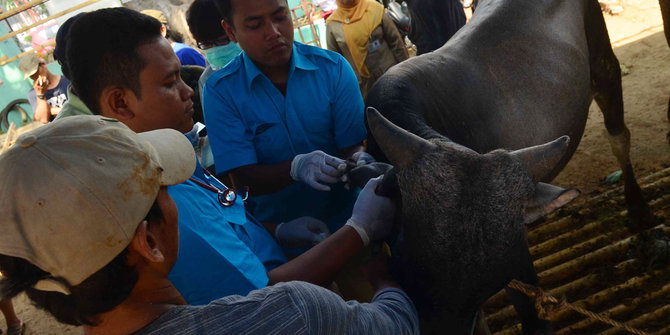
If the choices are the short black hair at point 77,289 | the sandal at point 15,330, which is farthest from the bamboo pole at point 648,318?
the sandal at point 15,330

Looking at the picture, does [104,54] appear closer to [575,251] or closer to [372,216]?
[372,216]

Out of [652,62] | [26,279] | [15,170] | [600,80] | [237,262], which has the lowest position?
[652,62]

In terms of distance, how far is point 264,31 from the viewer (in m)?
2.55

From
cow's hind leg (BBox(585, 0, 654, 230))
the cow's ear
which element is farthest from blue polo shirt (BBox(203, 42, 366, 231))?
cow's hind leg (BBox(585, 0, 654, 230))

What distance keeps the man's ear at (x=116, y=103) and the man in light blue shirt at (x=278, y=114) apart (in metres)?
0.51

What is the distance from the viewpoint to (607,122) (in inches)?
174

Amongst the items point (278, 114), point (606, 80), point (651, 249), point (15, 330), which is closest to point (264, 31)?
point (278, 114)

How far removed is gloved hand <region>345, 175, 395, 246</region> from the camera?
72.1 inches

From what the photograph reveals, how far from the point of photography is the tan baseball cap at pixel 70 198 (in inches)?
40.4

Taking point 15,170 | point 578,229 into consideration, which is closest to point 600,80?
point 578,229

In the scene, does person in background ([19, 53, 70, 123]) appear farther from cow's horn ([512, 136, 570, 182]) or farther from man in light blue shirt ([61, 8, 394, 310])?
cow's horn ([512, 136, 570, 182])

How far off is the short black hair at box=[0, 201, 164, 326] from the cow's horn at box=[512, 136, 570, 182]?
1533 mm

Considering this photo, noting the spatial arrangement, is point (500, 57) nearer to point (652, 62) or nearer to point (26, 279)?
point (26, 279)

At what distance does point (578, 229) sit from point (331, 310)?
11.0 feet
